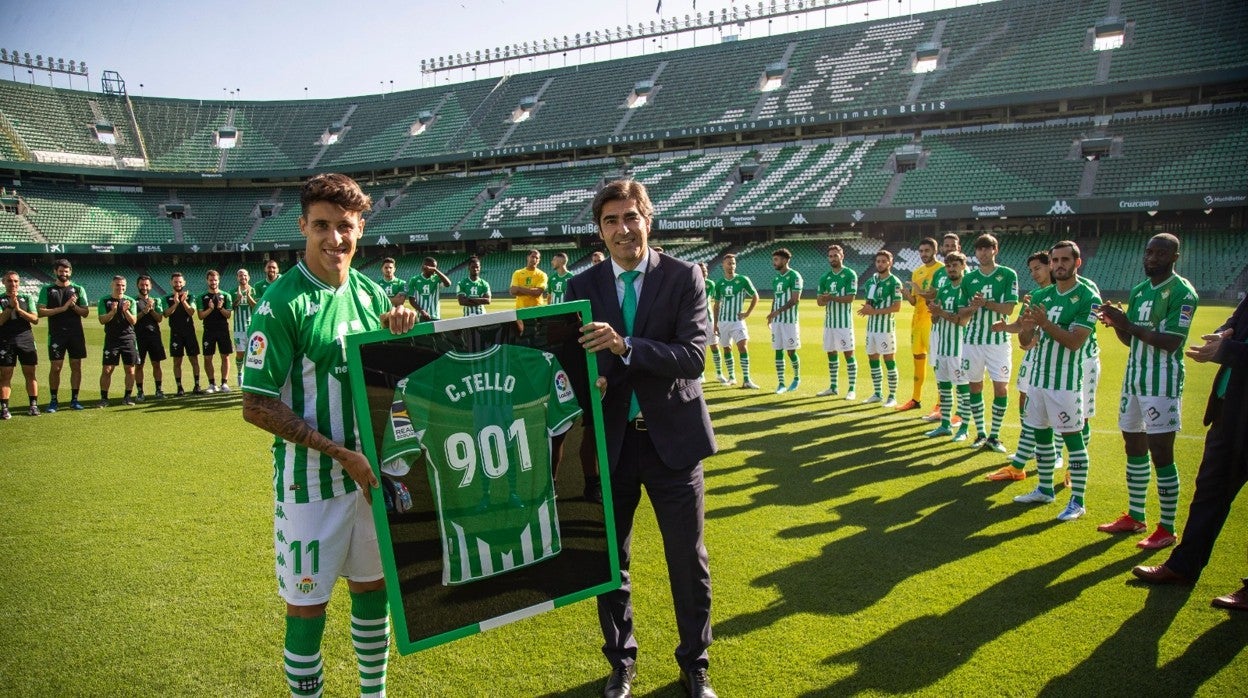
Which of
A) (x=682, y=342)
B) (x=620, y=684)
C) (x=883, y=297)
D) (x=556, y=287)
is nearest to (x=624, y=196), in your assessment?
(x=682, y=342)

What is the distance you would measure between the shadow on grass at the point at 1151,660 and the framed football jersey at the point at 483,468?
240 centimetres

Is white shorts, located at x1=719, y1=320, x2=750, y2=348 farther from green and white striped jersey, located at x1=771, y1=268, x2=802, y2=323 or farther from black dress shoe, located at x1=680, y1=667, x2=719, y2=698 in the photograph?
black dress shoe, located at x1=680, y1=667, x2=719, y2=698

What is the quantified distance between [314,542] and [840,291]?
32.4 feet

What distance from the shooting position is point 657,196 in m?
39.7

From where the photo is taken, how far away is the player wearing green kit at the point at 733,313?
1260cm

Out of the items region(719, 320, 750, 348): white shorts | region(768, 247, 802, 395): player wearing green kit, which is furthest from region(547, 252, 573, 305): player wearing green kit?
region(768, 247, 802, 395): player wearing green kit

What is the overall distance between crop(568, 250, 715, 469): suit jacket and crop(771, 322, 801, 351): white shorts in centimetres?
925

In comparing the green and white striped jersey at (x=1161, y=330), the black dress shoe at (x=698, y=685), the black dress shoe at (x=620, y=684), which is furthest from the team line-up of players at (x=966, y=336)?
the black dress shoe at (x=698, y=685)

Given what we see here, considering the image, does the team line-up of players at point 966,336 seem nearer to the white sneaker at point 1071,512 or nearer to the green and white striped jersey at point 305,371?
the white sneaker at point 1071,512

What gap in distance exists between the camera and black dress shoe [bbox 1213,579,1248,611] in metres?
4.04

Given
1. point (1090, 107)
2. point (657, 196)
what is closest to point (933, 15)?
point (1090, 107)

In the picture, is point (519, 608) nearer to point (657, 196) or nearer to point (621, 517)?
point (621, 517)

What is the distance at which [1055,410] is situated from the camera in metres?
5.80

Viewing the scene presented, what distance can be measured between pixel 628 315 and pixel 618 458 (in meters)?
0.66
